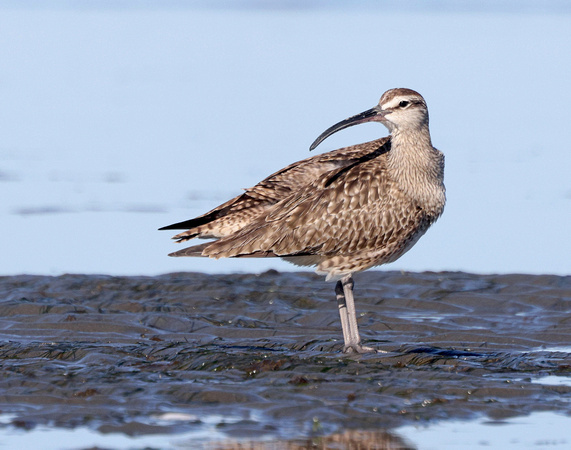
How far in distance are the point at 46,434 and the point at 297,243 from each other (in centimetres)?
305

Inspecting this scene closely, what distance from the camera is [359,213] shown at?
9.02 metres

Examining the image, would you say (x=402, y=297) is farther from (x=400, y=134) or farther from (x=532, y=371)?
(x=532, y=371)

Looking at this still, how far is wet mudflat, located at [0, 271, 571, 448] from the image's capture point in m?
6.91

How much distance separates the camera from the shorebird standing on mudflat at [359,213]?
9.01 m

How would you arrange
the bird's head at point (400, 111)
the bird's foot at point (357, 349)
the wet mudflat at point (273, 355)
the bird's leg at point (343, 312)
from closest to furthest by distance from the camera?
the wet mudflat at point (273, 355)
the bird's foot at point (357, 349)
the bird's leg at point (343, 312)
the bird's head at point (400, 111)

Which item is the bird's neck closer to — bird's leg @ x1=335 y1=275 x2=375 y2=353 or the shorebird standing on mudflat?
the shorebird standing on mudflat

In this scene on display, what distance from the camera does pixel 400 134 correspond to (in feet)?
30.1

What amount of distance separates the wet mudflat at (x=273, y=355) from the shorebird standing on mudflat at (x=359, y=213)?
2.29 ft

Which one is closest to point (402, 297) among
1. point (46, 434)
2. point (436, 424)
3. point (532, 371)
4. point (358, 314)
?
point (358, 314)

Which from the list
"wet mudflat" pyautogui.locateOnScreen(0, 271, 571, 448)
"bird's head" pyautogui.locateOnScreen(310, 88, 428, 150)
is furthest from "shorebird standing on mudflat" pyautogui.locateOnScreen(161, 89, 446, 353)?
"wet mudflat" pyautogui.locateOnScreen(0, 271, 571, 448)

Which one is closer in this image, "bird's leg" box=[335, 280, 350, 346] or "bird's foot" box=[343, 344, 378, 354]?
"bird's foot" box=[343, 344, 378, 354]

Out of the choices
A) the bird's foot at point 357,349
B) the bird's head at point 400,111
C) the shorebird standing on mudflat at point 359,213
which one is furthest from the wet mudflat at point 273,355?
the bird's head at point 400,111

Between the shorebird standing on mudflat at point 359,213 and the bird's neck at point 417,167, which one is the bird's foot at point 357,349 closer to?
the shorebird standing on mudflat at point 359,213

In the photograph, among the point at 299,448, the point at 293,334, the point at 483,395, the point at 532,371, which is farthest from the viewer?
the point at 293,334
